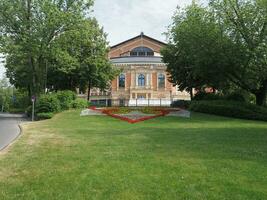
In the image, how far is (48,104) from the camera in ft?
105

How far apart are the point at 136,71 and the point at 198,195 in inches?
2340

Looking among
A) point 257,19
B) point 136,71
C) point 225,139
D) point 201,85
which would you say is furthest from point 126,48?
point 225,139

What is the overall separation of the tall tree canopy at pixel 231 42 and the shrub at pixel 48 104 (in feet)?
40.9

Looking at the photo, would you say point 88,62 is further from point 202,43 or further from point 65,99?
point 202,43

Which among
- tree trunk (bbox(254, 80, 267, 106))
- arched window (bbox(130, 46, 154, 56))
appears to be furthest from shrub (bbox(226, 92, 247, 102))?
arched window (bbox(130, 46, 154, 56))

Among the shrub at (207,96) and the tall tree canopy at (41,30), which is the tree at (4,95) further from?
the shrub at (207,96)

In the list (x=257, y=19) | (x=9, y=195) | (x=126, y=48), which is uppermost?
(x=126, y=48)

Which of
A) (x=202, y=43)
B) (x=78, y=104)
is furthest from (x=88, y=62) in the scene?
(x=202, y=43)

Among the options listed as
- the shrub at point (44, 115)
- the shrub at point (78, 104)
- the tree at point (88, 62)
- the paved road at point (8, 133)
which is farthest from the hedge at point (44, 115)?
the tree at point (88, 62)

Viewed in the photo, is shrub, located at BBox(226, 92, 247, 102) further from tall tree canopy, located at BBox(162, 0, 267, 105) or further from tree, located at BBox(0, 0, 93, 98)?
tree, located at BBox(0, 0, 93, 98)

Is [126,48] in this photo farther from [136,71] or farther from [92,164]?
[92,164]

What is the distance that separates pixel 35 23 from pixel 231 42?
18069mm

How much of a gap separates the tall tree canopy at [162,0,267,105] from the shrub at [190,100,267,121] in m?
2.50

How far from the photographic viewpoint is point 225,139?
14547 millimetres
